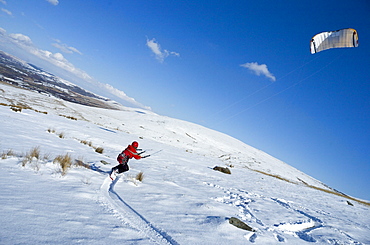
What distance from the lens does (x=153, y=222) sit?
3.76 meters

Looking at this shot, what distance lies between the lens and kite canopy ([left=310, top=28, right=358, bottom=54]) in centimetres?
1216

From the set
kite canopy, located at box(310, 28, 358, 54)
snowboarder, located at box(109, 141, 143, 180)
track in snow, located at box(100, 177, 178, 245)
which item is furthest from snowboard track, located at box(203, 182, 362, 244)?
kite canopy, located at box(310, 28, 358, 54)

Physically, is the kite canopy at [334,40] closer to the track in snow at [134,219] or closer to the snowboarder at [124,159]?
the snowboarder at [124,159]

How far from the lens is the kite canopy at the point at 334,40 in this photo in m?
12.2

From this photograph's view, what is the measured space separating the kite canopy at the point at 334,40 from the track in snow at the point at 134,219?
1634 centimetres

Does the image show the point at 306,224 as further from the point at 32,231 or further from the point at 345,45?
the point at 345,45

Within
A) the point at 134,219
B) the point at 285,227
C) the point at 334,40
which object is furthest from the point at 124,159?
the point at 334,40

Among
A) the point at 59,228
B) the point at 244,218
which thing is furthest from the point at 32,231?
the point at 244,218

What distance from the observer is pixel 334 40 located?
43.7 ft

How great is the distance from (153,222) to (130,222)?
50 centimetres

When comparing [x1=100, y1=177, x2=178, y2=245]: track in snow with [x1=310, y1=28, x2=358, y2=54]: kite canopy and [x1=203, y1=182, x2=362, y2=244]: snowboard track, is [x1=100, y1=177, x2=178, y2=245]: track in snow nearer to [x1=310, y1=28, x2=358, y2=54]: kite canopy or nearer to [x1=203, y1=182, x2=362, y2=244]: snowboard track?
[x1=203, y1=182, x2=362, y2=244]: snowboard track

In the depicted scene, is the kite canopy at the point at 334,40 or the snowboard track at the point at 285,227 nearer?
the snowboard track at the point at 285,227

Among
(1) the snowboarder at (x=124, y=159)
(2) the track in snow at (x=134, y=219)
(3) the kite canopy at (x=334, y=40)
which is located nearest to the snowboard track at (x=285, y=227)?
(2) the track in snow at (x=134, y=219)

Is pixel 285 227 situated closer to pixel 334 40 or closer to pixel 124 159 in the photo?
pixel 124 159
